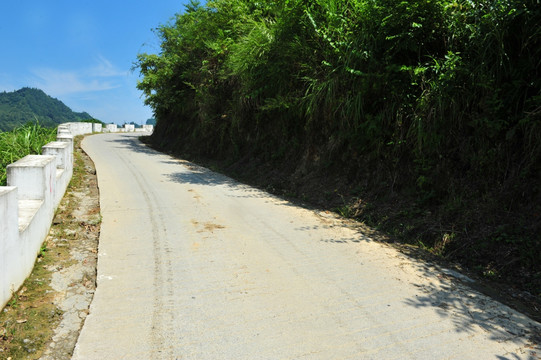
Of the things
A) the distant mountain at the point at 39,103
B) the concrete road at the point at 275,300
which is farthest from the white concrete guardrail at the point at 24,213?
the distant mountain at the point at 39,103

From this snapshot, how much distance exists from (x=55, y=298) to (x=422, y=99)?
586 cm

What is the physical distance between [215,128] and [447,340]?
45.5 ft

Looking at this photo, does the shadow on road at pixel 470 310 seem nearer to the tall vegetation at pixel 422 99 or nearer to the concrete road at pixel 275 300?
the concrete road at pixel 275 300

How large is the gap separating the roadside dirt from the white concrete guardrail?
14 cm

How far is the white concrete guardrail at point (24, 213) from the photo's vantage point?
10.1 feet

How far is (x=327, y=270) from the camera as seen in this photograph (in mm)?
4156

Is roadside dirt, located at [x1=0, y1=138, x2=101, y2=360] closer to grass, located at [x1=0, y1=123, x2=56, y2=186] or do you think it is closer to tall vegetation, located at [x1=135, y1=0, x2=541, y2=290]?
grass, located at [x1=0, y1=123, x2=56, y2=186]

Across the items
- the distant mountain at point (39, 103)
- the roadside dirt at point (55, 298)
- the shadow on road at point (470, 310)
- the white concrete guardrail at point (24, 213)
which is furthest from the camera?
the distant mountain at point (39, 103)

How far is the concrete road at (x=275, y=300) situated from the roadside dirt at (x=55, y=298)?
15 centimetres

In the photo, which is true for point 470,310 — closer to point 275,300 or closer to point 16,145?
point 275,300

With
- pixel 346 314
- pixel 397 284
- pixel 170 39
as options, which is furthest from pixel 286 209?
pixel 170 39

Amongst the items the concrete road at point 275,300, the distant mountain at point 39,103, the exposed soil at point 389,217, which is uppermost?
the distant mountain at point 39,103

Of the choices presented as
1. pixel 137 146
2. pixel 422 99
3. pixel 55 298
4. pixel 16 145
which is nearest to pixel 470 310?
pixel 422 99

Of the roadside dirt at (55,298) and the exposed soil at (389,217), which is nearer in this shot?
the roadside dirt at (55,298)
